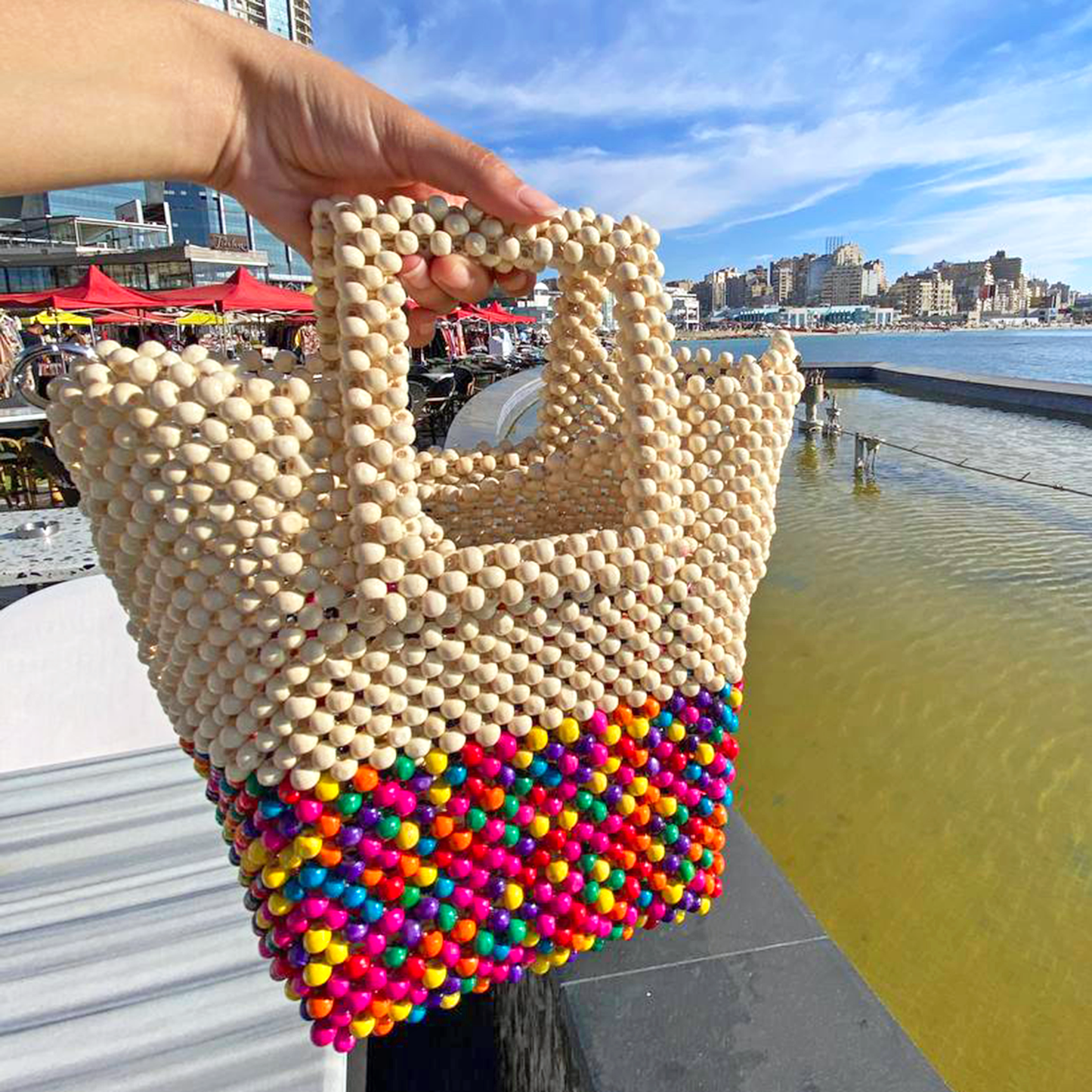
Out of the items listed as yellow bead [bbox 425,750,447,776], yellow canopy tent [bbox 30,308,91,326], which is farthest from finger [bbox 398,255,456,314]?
yellow canopy tent [bbox 30,308,91,326]

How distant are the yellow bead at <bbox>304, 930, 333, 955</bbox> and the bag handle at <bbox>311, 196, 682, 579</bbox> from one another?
47 cm

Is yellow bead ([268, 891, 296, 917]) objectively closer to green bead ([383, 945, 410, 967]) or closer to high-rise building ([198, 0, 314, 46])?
green bead ([383, 945, 410, 967])

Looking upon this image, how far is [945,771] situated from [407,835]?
2699 millimetres

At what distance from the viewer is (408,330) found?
1.00m

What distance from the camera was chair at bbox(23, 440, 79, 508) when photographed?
4.12 m

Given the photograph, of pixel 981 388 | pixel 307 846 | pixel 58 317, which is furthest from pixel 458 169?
pixel 981 388

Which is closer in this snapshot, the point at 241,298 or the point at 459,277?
the point at 459,277

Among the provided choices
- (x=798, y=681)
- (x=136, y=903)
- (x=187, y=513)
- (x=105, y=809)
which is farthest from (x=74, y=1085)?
(x=798, y=681)

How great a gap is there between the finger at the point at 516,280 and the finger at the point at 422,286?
86 mm

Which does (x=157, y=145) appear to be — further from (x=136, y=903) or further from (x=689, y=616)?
(x=136, y=903)

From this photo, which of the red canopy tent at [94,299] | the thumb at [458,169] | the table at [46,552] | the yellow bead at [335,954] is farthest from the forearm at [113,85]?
the red canopy tent at [94,299]

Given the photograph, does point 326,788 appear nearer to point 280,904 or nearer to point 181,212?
point 280,904

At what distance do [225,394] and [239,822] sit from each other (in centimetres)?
57

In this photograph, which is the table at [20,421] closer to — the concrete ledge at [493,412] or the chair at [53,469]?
the chair at [53,469]
